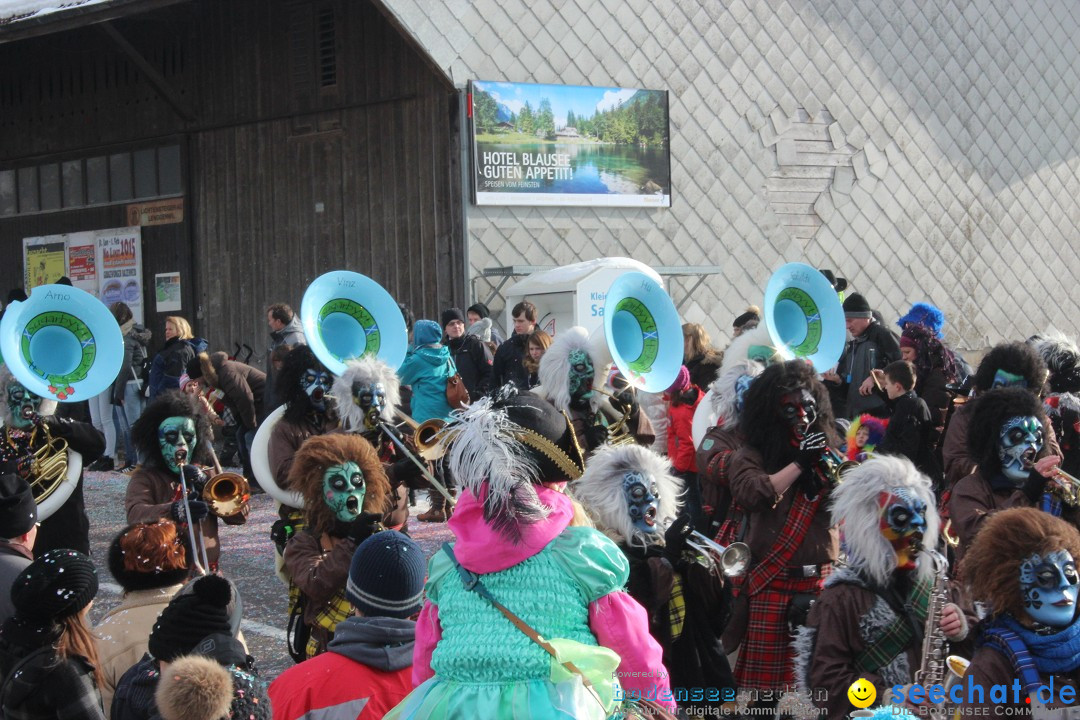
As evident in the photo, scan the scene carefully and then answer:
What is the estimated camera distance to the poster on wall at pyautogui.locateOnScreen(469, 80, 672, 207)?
1169cm

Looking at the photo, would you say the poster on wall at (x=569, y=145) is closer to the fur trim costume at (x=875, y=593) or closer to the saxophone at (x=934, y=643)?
the fur trim costume at (x=875, y=593)

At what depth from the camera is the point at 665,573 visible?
402 cm

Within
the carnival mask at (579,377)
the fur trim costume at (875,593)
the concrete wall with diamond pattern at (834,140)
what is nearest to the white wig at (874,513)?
the fur trim costume at (875,593)

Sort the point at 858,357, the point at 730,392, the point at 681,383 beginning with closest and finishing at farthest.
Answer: the point at 730,392, the point at 681,383, the point at 858,357

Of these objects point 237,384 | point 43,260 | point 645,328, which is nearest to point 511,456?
point 645,328

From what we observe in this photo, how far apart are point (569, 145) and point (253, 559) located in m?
5.68

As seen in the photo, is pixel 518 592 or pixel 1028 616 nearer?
pixel 518 592

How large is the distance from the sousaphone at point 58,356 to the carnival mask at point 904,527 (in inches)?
138

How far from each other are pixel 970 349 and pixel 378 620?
12822mm

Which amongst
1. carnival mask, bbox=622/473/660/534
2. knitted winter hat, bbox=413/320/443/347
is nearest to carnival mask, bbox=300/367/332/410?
carnival mask, bbox=622/473/660/534

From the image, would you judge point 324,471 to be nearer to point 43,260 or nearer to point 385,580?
point 385,580

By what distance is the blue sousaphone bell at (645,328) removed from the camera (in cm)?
636

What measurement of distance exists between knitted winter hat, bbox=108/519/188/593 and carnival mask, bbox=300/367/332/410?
1.81 meters

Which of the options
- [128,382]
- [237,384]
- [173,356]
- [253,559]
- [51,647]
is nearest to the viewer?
[51,647]
